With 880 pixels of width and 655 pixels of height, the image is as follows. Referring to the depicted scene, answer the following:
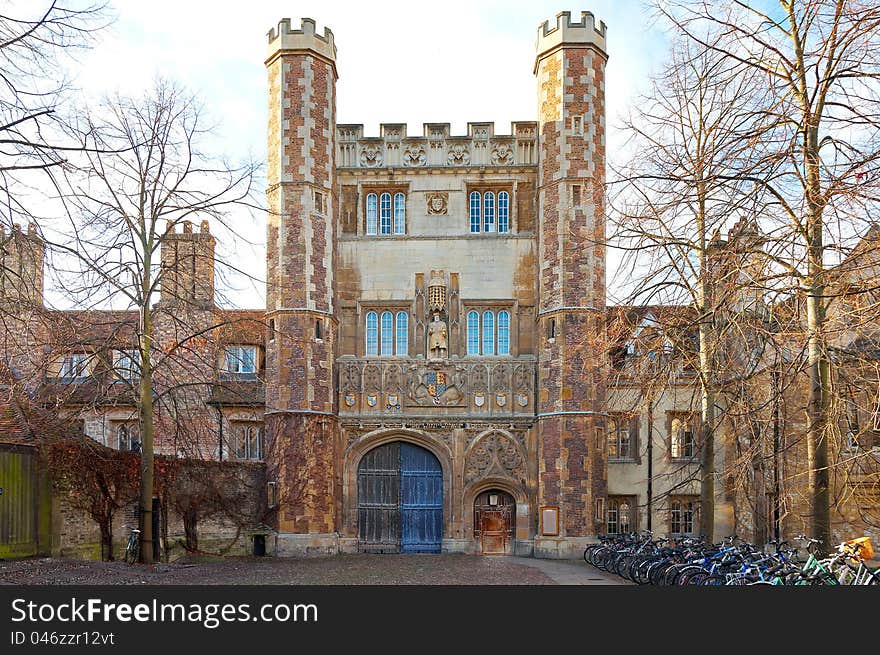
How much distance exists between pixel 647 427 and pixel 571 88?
952 centimetres

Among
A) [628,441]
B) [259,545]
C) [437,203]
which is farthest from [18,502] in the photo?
[628,441]

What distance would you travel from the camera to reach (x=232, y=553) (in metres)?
23.8

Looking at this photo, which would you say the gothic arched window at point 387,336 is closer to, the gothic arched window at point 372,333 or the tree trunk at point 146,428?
the gothic arched window at point 372,333

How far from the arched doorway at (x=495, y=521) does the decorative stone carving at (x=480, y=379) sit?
8.72 feet

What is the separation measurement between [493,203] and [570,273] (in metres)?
3.40

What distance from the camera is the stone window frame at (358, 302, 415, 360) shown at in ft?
84.2

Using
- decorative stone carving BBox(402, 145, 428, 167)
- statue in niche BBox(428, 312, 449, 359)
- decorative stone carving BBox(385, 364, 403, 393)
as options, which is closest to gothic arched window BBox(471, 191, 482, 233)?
decorative stone carving BBox(402, 145, 428, 167)

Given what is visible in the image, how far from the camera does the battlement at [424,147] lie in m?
26.1

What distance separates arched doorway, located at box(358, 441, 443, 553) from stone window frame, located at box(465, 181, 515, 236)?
6.10 meters

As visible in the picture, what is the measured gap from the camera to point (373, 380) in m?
25.4

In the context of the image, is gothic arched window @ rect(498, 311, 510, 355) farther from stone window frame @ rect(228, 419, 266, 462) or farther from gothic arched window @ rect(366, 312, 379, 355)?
stone window frame @ rect(228, 419, 266, 462)

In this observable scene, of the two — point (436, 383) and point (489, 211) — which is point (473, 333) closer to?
point (436, 383)

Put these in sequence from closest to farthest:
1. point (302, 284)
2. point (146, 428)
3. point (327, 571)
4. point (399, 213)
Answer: point (146, 428)
point (327, 571)
point (302, 284)
point (399, 213)

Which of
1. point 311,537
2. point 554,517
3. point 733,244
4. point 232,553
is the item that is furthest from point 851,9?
point 232,553
